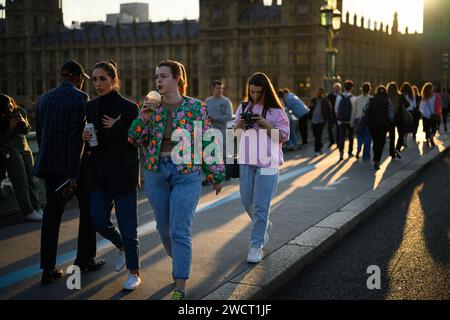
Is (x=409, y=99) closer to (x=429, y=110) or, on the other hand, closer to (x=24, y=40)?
(x=429, y=110)

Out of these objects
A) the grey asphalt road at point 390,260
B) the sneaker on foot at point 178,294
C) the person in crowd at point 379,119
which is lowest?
the grey asphalt road at point 390,260

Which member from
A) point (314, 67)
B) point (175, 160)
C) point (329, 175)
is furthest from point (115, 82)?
point (314, 67)

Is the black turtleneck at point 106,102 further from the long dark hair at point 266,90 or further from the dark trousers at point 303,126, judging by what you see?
the dark trousers at point 303,126

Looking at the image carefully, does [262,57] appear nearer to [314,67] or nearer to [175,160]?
[314,67]

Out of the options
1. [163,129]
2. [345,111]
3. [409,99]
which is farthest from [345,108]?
[163,129]

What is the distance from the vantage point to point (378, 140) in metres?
12.0

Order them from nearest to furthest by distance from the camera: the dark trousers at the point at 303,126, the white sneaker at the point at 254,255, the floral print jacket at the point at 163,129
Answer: the floral print jacket at the point at 163,129, the white sneaker at the point at 254,255, the dark trousers at the point at 303,126

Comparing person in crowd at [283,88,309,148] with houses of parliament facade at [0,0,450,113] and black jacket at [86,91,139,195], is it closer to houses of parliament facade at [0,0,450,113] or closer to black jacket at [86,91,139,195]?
black jacket at [86,91,139,195]

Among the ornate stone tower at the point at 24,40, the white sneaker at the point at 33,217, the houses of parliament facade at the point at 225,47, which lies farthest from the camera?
the ornate stone tower at the point at 24,40

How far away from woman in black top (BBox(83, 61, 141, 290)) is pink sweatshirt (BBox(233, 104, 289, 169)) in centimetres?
113

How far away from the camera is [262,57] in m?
58.3

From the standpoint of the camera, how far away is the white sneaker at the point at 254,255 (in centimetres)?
515

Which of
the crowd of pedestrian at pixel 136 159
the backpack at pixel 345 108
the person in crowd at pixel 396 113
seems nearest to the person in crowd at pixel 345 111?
the backpack at pixel 345 108

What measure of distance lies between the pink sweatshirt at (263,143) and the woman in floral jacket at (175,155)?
3.42 ft
